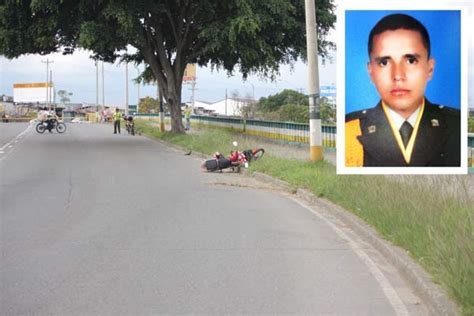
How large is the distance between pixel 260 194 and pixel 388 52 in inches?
260

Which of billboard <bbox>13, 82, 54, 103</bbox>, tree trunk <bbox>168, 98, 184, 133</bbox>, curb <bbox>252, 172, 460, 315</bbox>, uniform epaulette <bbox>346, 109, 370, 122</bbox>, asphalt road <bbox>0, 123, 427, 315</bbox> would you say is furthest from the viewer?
billboard <bbox>13, 82, 54, 103</bbox>

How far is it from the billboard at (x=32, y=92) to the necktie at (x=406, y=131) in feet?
359

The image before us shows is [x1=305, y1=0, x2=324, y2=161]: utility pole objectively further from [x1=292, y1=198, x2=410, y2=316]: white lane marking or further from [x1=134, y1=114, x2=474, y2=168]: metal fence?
[x1=292, y1=198, x2=410, y2=316]: white lane marking

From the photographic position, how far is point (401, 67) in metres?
6.62

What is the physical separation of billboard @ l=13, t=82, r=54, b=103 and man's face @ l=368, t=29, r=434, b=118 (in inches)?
4311

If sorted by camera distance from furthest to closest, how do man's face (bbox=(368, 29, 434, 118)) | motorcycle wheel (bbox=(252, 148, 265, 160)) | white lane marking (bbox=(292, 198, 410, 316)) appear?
motorcycle wheel (bbox=(252, 148, 265, 160)), man's face (bbox=(368, 29, 434, 118)), white lane marking (bbox=(292, 198, 410, 316))

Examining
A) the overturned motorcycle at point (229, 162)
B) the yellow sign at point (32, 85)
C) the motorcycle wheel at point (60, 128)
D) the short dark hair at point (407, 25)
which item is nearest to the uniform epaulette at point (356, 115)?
the short dark hair at point (407, 25)

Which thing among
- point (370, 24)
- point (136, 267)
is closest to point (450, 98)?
point (370, 24)

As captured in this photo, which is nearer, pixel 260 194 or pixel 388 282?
pixel 388 282

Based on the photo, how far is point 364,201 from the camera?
9625mm

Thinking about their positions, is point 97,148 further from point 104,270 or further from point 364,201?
point 104,270

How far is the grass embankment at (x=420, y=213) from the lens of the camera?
18.2 feet

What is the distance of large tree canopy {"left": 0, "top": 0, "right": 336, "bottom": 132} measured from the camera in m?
24.9

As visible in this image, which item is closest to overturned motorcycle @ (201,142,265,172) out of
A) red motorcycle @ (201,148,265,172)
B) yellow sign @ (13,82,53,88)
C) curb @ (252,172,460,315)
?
red motorcycle @ (201,148,265,172)
